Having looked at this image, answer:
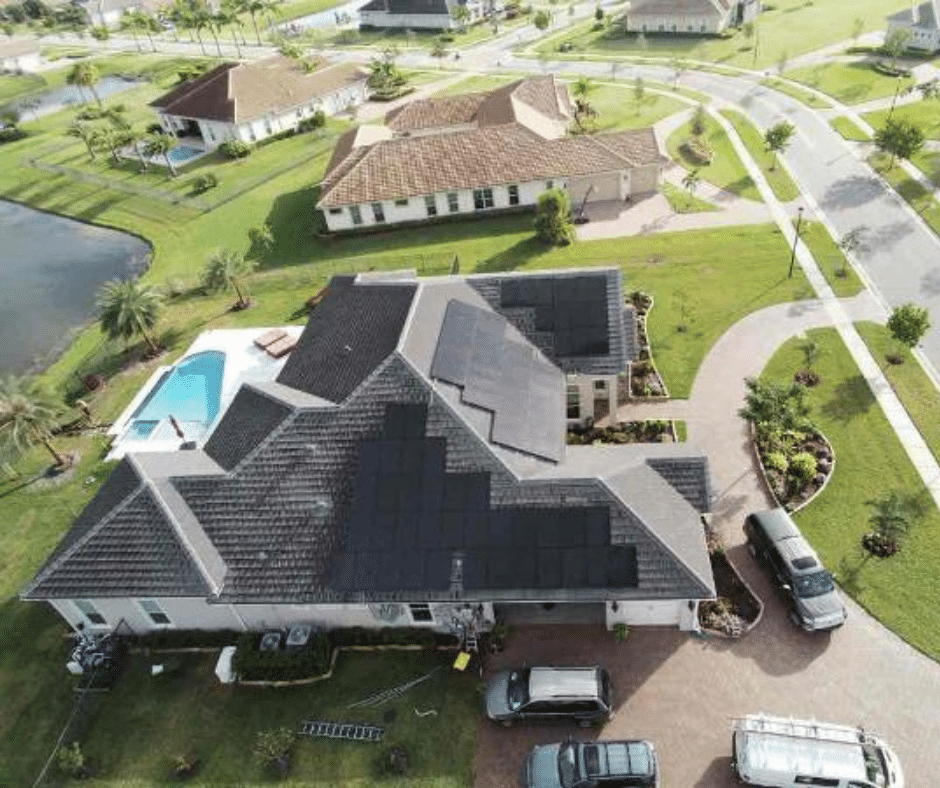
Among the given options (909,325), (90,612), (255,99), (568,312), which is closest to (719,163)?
(909,325)

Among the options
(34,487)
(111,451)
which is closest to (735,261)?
(111,451)

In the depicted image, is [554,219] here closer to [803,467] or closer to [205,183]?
[803,467]

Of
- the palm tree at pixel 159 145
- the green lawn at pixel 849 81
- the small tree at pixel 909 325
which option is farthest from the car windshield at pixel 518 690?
the green lawn at pixel 849 81

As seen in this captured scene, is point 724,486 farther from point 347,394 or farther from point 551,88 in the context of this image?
point 551,88

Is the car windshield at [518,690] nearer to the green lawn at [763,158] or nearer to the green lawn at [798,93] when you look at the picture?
the green lawn at [763,158]

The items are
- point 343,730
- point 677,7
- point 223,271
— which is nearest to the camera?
point 343,730

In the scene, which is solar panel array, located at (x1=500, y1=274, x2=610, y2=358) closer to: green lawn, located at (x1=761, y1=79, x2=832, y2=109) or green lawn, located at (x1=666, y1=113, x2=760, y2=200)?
green lawn, located at (x1=666, y1=113, x2=760, y2=200)

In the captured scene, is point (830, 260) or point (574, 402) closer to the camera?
point (574, 402)
